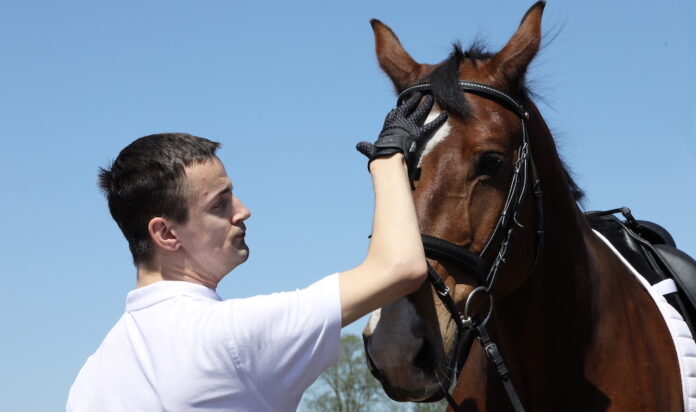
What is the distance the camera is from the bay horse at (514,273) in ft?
10.6

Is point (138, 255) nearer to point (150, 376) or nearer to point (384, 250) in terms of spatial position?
point (150, 376)

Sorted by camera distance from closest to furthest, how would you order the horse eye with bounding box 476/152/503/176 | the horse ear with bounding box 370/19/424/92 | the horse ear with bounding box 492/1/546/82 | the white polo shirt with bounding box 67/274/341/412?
the white polo shirt with bounding box 67/274/341/412, the horse eye with bounding box 476/152/503/176, the horse ear with bounding box 492/1/546/82, the horse ear with bounding box 370/19/424/92

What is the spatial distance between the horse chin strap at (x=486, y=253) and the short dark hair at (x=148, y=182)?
1204 mm

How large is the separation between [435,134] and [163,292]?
1.60 meters

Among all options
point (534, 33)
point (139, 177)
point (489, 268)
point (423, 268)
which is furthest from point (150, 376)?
point (534, 33)

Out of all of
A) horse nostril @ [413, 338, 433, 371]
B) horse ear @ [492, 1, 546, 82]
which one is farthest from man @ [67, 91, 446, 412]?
horse ear @ [492, 1, 546, 82]

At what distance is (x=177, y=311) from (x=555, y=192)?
99.0 inches

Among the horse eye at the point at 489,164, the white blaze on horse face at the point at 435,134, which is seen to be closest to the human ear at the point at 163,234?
the white blaze on horse face at the point at 435,134

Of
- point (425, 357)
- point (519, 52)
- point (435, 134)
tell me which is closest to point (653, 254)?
point (519, 52)

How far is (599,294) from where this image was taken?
4.09 m

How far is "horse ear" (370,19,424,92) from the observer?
13.2 ft

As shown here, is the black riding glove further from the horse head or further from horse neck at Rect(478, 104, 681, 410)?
horse neck at Rect(478, 104, 681, 410)

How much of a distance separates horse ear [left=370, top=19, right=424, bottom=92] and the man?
5.90 ft

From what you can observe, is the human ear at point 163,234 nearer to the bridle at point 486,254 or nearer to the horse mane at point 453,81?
the bridle at point 486,254
